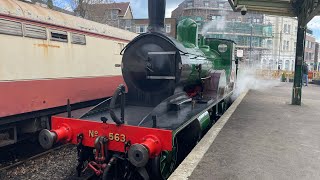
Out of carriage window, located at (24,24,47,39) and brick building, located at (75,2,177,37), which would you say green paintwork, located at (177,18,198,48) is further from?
brick building, located at (75,2,177,37)

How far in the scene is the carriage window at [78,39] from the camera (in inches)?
321

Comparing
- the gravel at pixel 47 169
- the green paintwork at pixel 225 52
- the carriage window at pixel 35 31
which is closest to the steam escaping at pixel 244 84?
the green paintwork at pixel 225 52

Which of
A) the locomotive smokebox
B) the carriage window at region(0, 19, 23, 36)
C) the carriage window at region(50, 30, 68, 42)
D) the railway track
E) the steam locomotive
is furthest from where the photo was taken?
the carriage window at region(50, 30, 68, 42)

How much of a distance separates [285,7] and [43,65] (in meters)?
8.69

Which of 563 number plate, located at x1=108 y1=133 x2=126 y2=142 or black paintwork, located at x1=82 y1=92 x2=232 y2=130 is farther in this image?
black paintwork, located at x1=82 y1=92 x2=232 y2=130

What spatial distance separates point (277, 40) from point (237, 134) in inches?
2537

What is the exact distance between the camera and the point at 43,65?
23.4ft

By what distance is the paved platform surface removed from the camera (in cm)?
430

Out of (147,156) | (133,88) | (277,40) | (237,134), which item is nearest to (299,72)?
(237,134)

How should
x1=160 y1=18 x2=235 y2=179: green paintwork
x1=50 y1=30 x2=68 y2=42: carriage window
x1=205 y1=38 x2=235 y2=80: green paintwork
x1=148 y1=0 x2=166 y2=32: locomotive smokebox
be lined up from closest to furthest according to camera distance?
x1=160 y1=18 x2=235 y2=179: green paintwork
x1=148 y1=0 x2=166 y2=32: locomotive smokebox
x1=50 y1=30 x2=68 y2=42: carriage window
x1=205 y1=38 x2=235 y2=80: green paintwork

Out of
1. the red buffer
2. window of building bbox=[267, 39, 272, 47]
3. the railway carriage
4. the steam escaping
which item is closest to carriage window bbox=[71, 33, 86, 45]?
the railway carriage

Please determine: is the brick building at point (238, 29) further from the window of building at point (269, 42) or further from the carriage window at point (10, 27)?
the carriage window at point (10, 27)

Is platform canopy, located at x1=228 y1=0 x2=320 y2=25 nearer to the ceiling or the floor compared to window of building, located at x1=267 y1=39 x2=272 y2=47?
nearer to the floor

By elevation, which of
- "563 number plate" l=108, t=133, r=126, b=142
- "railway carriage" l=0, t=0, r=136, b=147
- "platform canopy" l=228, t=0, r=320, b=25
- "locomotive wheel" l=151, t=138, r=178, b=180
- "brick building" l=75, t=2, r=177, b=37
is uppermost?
"brick building" l=75, t=2, r=177, b=37
